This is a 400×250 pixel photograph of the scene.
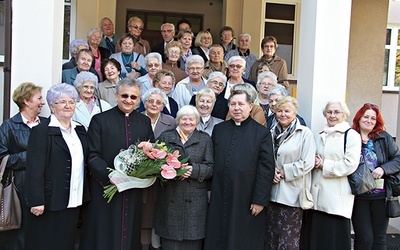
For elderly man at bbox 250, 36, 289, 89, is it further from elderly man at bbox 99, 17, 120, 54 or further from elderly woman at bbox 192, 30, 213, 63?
elderly man at bbox 99, 17, 120, 54

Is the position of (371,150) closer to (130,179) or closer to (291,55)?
(130,179)

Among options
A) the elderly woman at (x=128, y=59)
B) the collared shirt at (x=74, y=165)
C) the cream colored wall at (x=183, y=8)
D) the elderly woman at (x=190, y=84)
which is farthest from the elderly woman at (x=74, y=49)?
the cream colored wall at (x=183, y=8)

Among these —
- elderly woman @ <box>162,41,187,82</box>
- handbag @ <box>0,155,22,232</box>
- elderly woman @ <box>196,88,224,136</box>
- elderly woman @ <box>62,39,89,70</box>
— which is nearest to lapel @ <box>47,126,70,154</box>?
handbag @ <box>0,155,22,232</box>

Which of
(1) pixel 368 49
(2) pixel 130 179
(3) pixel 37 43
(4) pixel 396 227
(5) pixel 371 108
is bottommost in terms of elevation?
(4) pixel 396 227

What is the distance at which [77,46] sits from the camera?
19.2 ft

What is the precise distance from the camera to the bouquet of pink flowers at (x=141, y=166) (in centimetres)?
373

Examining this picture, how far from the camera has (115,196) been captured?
403 centimetres

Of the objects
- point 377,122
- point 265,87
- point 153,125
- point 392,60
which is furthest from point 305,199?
point 392,60

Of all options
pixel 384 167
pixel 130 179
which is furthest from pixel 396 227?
pixel 130 179

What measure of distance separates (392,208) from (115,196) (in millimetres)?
2980

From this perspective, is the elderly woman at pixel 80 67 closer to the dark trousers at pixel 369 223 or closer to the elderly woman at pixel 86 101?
the elderly woman at pixel 86 101

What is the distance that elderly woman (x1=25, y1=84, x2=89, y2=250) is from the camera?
3.71 metres

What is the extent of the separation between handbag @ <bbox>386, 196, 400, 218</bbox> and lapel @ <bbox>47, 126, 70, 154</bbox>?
135 inches

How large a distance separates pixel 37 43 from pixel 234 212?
287 centimetres
